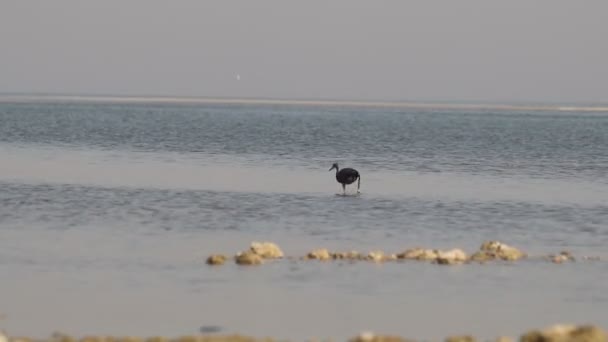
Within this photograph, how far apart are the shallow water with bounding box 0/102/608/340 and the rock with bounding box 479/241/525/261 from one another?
1.61 feet

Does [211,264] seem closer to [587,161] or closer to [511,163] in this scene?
[511,163]

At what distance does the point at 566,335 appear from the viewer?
11.9 metres

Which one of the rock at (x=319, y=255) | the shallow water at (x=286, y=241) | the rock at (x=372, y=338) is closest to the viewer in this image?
the rock at (x=372, y=338)

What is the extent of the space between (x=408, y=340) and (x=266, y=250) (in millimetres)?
6705

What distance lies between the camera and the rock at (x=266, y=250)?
19.2m

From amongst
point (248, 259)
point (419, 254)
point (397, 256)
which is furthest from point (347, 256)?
point (248, 259)

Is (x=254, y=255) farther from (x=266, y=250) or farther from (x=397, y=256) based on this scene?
(x=397, y=256)

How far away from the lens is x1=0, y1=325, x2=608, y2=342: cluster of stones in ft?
38.9

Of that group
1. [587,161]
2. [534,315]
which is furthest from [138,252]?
[587,161]

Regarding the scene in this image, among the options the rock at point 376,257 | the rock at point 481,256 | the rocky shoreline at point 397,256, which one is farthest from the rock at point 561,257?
the rock at point 376,257

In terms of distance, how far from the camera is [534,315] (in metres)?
15.0

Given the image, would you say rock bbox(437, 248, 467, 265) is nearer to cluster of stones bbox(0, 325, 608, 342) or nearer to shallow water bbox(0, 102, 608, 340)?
shallow water bbox(0, 102, 608, 340)

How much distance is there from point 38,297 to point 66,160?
29.7m

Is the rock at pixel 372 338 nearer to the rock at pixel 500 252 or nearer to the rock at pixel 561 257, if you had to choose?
the rock at pixel 500 252
